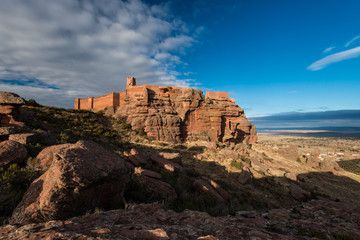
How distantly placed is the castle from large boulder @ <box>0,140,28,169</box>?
76.9 feet

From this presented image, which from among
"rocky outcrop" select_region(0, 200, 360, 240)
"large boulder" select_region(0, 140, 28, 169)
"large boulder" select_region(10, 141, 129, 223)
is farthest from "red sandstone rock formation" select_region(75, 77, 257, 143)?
"rocky outcrop" select_region(0, 200, 360, 240)

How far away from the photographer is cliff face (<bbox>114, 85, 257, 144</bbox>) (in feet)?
91.8

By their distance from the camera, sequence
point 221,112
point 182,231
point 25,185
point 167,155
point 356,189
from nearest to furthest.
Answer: point 182,231, point 25,185, point 167,155, point 356,189, point 221,112

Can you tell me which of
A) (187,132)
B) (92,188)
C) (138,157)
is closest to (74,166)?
(92,188)

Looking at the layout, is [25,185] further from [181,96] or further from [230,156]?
[181,96]

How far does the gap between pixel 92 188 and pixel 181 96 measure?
2897cm

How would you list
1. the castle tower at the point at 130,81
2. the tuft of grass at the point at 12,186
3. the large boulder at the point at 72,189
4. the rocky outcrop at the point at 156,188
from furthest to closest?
the castle tower at the point at 130,81
the rocky outcrop at the point at 156,188
the tuft of grass at the point at 12,186
the large boulder at the point at 72,189

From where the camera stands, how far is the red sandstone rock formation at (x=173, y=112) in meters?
28.1

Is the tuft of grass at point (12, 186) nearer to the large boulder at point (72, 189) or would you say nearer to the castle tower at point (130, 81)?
the large boulder at point (72, 189)

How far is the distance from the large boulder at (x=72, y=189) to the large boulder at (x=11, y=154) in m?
2.45

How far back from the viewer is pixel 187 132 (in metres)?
30.8

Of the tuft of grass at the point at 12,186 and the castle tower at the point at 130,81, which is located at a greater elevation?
the castle tower at the point at 130,81

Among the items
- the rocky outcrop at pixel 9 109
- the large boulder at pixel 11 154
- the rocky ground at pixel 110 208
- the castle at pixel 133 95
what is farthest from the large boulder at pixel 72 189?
the castle at pixel 133 95

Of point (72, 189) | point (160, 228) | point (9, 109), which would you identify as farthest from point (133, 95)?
point (160, 228)
